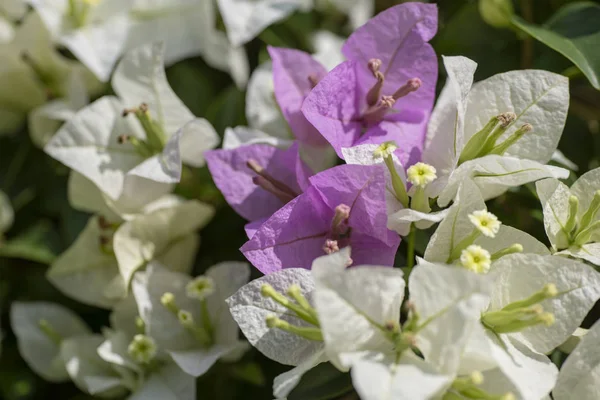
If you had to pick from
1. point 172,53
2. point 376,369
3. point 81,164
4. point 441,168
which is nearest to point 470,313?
point 376,369

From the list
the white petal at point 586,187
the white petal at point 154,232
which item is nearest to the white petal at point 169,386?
the white petal at point 154,232

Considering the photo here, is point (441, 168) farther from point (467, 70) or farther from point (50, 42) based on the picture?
point (50, 42)

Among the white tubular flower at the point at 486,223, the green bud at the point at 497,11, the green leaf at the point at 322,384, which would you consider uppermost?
the green bud at the point at 497,11

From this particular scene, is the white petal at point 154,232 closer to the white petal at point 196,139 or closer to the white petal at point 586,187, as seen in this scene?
the white petal at point 196,139

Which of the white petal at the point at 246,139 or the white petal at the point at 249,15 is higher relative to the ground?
the white petal at the point at 249,15

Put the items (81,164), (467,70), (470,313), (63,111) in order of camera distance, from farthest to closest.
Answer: (63,111)
(81,164)
(467,70)
(470,313)

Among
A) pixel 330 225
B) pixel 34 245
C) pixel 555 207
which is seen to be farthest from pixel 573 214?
pixel 34 245

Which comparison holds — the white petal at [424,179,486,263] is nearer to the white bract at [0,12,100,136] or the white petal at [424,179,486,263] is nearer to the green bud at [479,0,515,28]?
the green bud at [479,0,515,28]
